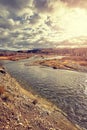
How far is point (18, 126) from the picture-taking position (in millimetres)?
18500

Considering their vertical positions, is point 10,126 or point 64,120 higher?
point 10,126

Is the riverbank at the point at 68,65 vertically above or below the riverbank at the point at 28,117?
below

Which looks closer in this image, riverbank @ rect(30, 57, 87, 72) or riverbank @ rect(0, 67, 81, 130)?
riverbank @ rect(0, 67, 81, 130)

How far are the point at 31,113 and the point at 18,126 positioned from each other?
4.21 m

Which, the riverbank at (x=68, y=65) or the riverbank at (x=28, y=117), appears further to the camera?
the riverbank at (x=68, y=65)

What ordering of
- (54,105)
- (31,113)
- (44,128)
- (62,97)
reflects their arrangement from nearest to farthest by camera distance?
(44,128)
(31,113)
(54,105)
(62,97)

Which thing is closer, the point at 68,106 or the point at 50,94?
the point at 68,106

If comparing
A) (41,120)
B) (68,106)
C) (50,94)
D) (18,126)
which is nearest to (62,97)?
(50,94)

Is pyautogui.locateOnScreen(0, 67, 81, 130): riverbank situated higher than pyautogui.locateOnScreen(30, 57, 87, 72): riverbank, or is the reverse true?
pyautogui.locateOnScreen(0, 67, 81, 130): riverbank

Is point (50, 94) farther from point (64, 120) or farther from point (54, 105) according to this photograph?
point (64, 120)

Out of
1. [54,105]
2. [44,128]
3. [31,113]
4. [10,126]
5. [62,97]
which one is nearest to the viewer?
[10,126]

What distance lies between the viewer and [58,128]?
20.3 meters

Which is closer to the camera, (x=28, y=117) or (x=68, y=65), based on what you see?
(x=28, y=117)

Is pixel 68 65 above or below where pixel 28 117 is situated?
below
